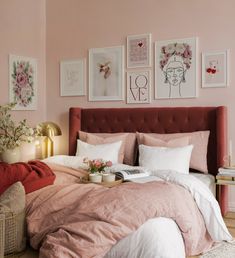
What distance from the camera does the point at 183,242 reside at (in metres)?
2.54

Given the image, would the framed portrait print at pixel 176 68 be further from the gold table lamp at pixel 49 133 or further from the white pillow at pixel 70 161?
the gold table lamp at pixel 49 133

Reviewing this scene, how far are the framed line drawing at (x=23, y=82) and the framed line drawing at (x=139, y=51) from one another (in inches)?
58.1

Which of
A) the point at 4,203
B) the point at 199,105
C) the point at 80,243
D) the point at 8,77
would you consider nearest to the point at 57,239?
the point at 80,243

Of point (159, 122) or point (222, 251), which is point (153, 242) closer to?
point (222, 251)

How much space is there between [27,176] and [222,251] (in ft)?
5.86

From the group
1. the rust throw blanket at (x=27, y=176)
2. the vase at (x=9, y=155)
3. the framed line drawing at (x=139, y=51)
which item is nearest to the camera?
the rust throw blanket at (x=27, y=176)

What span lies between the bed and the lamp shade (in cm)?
22

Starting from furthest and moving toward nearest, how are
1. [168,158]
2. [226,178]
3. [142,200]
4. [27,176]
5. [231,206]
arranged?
[231,206]
[168,158]
[226,178]
[27,176]
[142,200]

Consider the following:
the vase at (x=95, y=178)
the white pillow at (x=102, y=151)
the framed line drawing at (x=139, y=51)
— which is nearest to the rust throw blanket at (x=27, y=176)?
the vase at (x=95, y=178)

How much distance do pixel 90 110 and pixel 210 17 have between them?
196cm

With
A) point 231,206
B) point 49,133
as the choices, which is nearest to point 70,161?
point 49,133

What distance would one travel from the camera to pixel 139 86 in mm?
4559

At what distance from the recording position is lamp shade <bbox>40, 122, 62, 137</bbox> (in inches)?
190

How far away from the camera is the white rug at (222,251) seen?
2.89 meters
